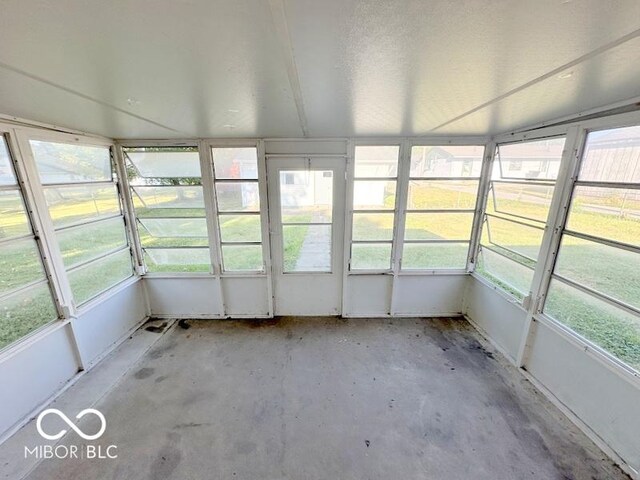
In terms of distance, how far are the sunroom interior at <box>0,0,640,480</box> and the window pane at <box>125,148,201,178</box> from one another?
2cm

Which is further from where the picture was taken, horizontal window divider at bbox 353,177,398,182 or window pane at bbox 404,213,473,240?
window pane at bbox 404,213,473,240

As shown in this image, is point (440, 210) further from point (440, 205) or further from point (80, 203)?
point (80, 203)

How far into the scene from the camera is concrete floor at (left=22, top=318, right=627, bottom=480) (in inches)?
67.2

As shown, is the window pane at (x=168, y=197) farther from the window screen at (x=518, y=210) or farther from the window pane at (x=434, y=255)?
the window screen at (x=518, y=210)

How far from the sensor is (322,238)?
3355 millimetres

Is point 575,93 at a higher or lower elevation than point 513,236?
higher

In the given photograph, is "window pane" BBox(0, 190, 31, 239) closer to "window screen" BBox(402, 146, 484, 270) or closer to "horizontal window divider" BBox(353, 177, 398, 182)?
"horizontal window divider" BBox(353, 177, 398, 182)

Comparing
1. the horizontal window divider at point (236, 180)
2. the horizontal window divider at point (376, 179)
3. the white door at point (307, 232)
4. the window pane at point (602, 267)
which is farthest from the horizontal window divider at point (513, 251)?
the horizontal window divider at point (236, 180)

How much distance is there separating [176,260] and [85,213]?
1052 millimetres

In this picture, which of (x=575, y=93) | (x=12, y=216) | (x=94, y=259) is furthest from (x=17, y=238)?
(x=575, y=93)

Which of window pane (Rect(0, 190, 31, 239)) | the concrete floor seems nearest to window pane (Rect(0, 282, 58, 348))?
window pane (Rect(0, 190, 31, 239))

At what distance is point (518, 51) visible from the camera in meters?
0.86

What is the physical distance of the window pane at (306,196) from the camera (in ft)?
10.3

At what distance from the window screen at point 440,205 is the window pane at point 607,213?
1.19 m
